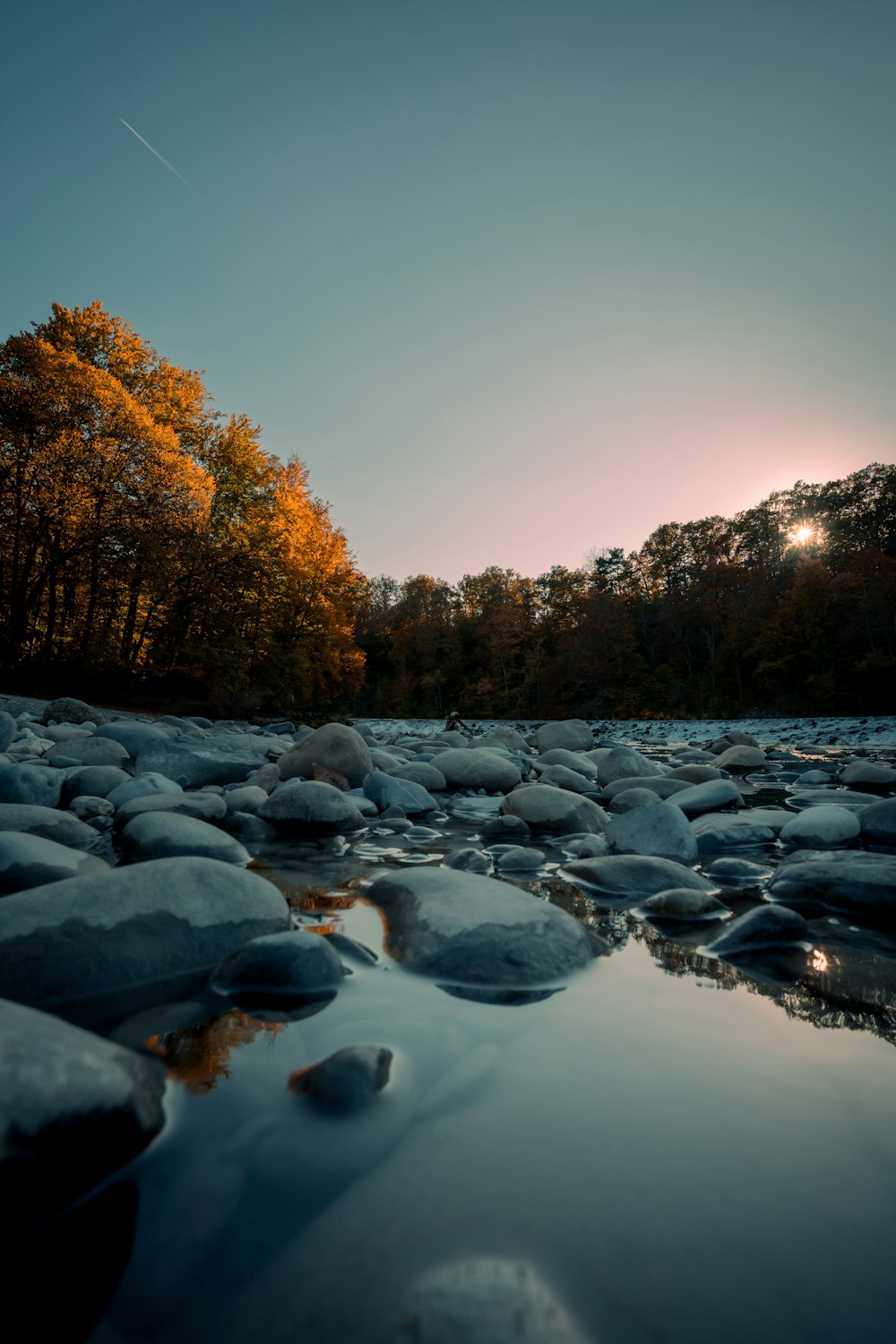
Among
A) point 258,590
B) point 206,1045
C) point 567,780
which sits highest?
point 258,590

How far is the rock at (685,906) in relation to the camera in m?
2.48

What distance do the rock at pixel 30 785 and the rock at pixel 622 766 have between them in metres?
4.69

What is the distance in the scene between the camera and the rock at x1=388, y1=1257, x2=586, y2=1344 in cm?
73

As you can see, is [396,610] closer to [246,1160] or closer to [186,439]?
[186,439]

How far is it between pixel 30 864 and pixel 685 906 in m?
2.54

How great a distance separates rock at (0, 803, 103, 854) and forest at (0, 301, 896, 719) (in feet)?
40.9

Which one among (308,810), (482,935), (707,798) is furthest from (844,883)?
(308,810)

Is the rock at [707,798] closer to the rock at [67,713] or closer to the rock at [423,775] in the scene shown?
the rock at [423,775]

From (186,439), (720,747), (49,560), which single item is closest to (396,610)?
(186,439)

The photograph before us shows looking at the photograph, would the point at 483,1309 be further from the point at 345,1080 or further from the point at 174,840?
the point at 174,840

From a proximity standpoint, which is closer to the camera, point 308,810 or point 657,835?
point 657,835

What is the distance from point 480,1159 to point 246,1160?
1.32 feet

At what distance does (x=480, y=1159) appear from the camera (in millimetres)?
1093

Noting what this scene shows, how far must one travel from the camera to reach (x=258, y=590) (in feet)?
63.6
